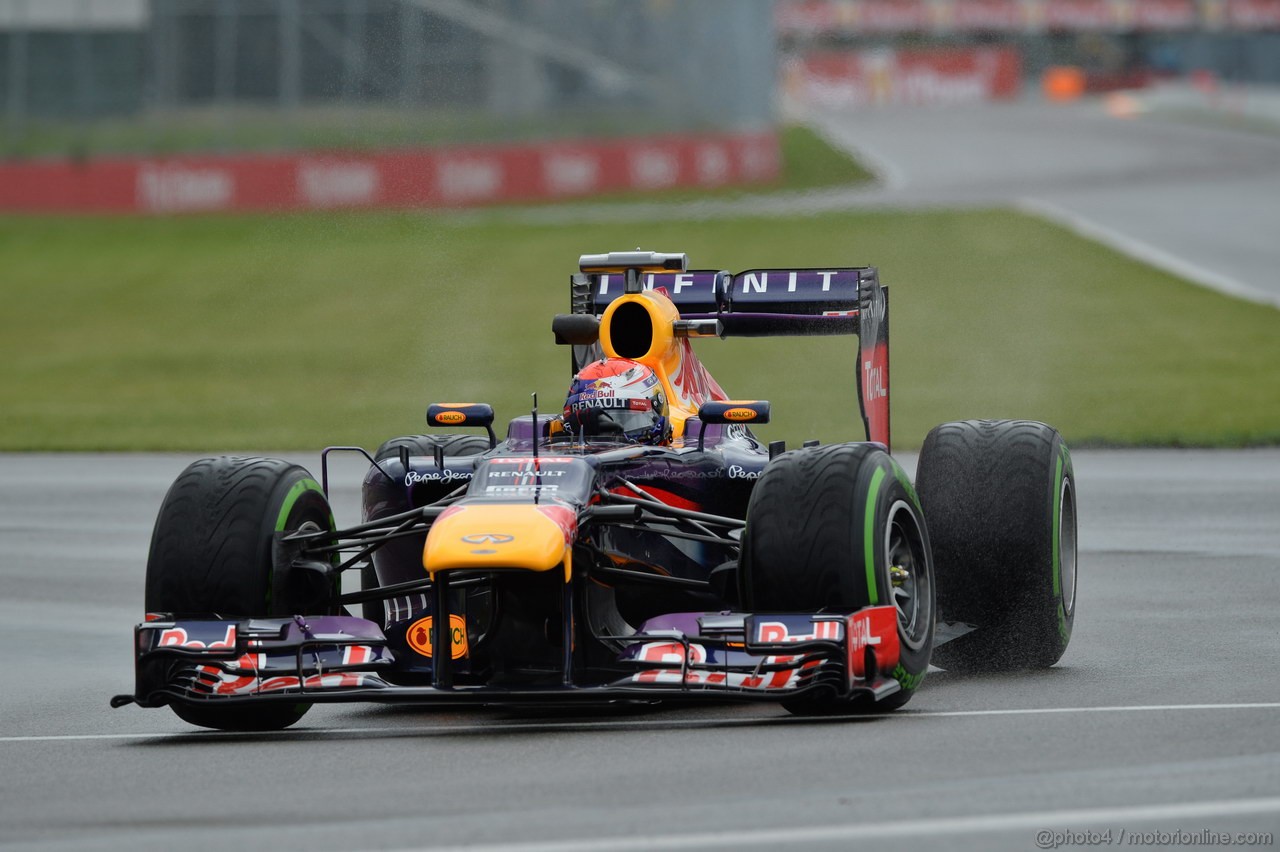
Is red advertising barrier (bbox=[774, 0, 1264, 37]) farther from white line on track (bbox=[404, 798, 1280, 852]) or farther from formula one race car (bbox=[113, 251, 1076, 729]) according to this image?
white line on track (bbox=[404, 798, 1280, 852])

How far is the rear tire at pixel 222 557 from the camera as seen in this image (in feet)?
27.8

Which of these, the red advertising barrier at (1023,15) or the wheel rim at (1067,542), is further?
the red advertising barrier at (1023,15)

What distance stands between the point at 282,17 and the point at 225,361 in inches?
722

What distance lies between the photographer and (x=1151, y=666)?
9320mm

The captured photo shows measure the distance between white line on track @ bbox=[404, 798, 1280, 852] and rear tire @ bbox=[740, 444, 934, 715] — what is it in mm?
1626

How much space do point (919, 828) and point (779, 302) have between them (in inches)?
206

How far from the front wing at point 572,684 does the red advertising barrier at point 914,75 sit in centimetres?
7551

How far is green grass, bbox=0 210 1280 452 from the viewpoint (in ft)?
72.2

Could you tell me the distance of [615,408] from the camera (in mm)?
9625

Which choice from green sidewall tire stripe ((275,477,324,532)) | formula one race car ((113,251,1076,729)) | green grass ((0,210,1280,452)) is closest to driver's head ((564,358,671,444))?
formula one race car ((113,251,1076,729))

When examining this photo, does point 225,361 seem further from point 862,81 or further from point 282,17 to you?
point 862,81

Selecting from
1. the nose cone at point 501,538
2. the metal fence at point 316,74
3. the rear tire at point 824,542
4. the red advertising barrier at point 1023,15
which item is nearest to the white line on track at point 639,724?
the rear tire at point 824,542

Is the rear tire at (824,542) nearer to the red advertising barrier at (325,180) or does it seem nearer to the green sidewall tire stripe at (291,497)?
the green sidewall tire stripe at (291,497)

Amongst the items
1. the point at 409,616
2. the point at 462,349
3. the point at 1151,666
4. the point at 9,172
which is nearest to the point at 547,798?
the point at 409,616
